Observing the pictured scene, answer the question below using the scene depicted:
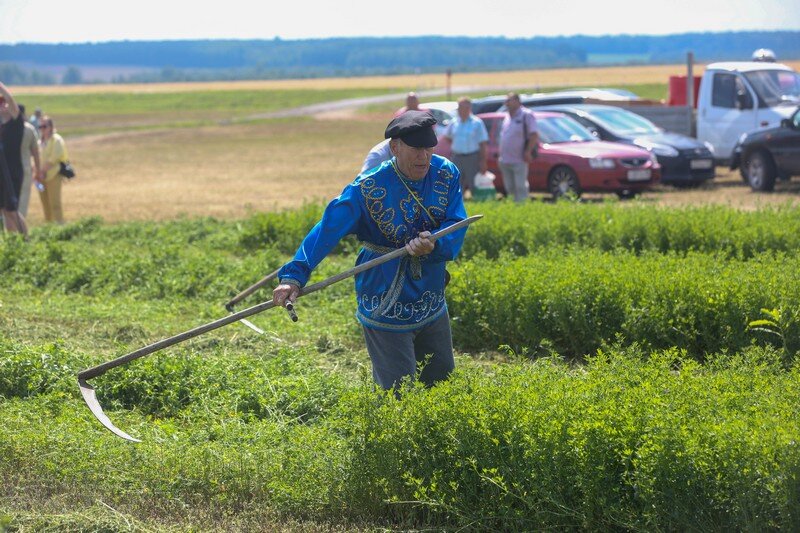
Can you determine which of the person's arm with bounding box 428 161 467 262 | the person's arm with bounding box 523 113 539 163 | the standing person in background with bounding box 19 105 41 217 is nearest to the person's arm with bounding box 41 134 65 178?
the standing person in background with bounding box 19 105 41 217

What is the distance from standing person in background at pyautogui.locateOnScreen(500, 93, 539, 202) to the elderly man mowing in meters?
9.64

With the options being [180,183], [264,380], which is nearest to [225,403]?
[264,380]

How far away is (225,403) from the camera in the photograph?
21.9 feet

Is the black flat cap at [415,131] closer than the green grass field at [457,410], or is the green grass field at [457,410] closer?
the green grass field at [457,410]

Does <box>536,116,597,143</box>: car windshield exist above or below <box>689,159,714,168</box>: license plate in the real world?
above

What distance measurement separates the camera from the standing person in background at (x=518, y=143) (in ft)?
49.5

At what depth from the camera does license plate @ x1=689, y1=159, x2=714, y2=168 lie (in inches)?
763

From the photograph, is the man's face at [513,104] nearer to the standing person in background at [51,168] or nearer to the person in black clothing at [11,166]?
the person in black clothing at [11,166]

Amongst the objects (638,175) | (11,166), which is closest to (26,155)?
(11,166)

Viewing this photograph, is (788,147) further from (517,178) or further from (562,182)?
(517,178)

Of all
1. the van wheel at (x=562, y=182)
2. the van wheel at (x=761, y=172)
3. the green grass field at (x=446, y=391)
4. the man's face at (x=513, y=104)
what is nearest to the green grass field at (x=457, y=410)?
the green grass field at (x=446, y=391)

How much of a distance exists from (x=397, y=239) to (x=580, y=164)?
1273 cm

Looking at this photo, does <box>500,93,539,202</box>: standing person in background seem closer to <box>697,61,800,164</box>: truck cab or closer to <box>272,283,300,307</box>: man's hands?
<box>697,61,800,164</box>: truck cab

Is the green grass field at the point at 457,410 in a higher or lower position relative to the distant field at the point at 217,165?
higher
